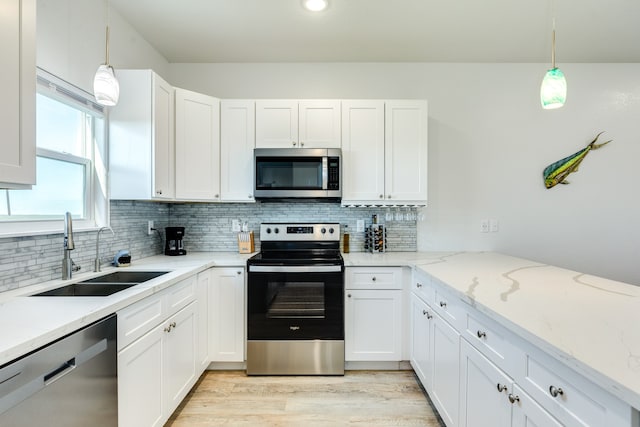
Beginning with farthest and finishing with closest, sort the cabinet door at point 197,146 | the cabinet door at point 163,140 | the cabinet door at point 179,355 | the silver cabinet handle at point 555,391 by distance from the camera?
the cabinet door at point 197,146 → the cabinet door at point 163,140 → the cabinet door at point 179,355 → the silver cabinet handle at point 555,391

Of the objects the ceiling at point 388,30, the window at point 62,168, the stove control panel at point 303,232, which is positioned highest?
the ceiling at point 388,30

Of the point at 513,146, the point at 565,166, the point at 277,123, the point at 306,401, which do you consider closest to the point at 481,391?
the point at 306,401

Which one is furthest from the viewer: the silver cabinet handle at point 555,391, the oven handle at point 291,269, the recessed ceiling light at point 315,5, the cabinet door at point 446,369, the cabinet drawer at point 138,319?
the oven handle at point 291,269

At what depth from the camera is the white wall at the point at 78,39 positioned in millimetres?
1590

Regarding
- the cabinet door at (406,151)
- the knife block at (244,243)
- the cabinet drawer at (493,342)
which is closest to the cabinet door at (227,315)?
the knife block at (244,243)

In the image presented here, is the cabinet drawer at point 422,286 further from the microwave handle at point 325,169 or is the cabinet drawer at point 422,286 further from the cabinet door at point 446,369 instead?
the microwave handle at point 325,169

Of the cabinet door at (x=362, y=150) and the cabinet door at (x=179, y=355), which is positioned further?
the cabinet door at (x=362, y=150)

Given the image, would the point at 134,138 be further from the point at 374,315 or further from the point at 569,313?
the point at 569,313

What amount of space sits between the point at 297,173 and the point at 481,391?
6.07 feet

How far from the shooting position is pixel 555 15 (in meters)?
2.12

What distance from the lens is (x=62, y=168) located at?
70.6 inches

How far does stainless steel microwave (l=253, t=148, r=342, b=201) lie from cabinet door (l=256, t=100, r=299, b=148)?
12 centimetres

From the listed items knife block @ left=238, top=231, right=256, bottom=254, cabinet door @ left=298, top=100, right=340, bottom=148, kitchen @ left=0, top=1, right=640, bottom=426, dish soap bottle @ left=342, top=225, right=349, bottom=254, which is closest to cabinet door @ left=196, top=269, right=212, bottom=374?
knife block @ left=238, top=231, right=256, bottom=254

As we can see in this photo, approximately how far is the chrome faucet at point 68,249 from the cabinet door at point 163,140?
1.92ft
